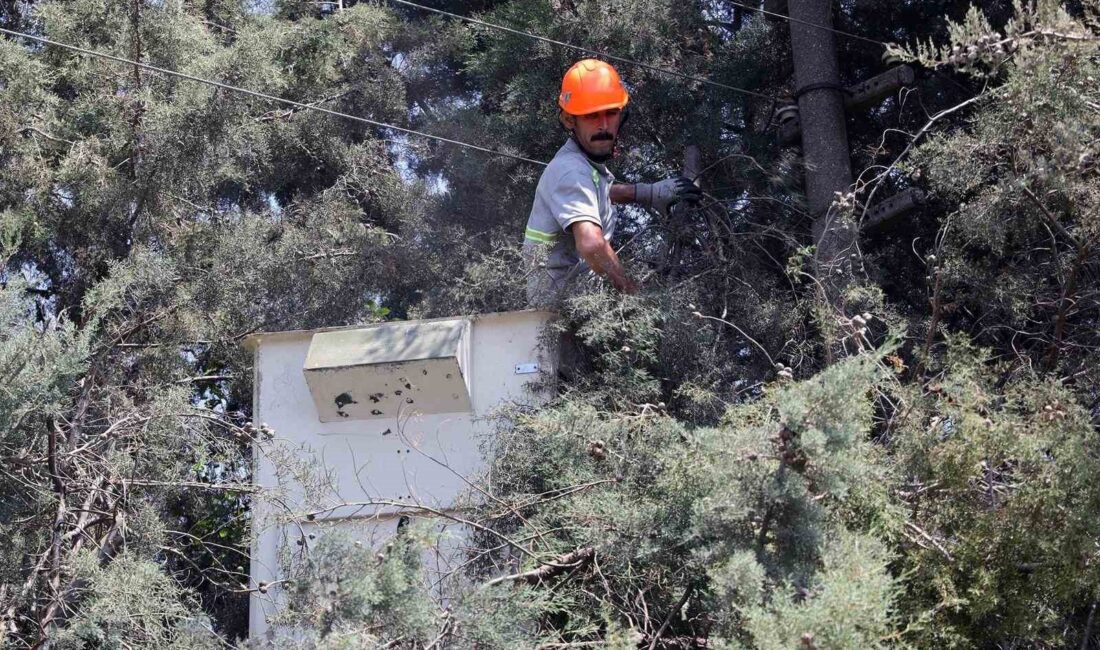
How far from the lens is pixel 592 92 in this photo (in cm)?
653

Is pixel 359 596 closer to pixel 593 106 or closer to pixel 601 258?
pixel 601 258

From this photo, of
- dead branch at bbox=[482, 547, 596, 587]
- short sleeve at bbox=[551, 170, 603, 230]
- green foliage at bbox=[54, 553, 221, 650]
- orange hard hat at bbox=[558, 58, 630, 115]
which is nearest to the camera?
dead branch at bbox=[482, 547, 596, 587]

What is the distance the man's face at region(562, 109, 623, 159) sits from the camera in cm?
659

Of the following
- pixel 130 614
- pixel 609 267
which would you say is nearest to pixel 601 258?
pixel 609 267

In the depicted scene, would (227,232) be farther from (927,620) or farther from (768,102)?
(927,620)

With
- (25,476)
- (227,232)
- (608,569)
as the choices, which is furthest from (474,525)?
(227,232)

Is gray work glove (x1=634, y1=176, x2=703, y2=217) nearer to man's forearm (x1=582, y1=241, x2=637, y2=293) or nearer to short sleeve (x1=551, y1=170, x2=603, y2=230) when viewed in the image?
short sleeve (x1=551, y1=170, x2=603, y2=230)

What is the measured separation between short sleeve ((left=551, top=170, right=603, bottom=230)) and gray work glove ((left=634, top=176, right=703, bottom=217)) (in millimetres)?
475

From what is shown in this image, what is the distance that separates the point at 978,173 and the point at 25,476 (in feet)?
13.7

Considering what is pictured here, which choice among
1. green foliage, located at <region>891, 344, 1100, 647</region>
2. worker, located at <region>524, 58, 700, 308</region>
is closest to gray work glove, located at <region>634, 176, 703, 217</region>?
worker, located at <region>524, 58, 700, 308</region>

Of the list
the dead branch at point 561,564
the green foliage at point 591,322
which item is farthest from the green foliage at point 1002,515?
the dead branch at point 561,564

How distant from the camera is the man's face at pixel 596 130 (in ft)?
21.6

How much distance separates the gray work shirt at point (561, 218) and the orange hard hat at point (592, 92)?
20 cm

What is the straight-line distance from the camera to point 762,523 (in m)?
4.45
